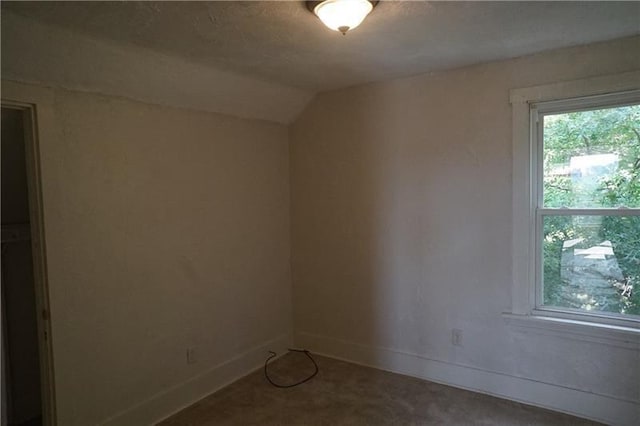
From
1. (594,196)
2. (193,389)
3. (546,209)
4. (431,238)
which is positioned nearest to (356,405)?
(193,389)

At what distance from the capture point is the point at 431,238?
3.11 meters

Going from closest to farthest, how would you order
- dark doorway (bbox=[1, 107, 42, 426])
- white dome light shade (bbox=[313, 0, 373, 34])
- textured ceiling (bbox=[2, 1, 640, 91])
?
white dome light shade (bbox=[313, 0, 373, 34])
textured ceiling (bbox=[2, 1, 640, 91])
dark doorway (bbox=[1, 107, 42, 426])

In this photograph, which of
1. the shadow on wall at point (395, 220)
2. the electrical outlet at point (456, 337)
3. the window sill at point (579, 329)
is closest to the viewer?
the window sill at point (579, 329)

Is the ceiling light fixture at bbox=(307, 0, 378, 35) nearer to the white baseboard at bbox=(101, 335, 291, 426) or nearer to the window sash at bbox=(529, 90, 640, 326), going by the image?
the window sash at bbox=(529, 90, 640, 326)

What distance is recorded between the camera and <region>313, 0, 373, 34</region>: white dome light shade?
1728 millimetres

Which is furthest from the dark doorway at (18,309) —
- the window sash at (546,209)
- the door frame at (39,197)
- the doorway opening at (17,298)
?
the window sash at (546,209)

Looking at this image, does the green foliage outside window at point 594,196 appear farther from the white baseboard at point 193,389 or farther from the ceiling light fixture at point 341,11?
the white baseboard at point 193,389

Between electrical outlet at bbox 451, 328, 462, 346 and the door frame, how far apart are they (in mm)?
2629

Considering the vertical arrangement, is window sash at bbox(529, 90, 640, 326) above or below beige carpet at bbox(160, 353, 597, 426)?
above

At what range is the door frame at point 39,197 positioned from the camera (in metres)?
2.10

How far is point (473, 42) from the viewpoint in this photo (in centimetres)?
238

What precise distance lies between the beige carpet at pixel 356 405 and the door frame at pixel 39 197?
796 mm

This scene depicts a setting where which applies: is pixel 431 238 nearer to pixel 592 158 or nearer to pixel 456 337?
pixel 456 337

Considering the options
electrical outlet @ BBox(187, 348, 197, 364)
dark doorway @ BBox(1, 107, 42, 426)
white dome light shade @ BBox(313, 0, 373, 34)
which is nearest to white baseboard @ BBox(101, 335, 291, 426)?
electrical outlet @ BBox(187, 348, 197, 364)
